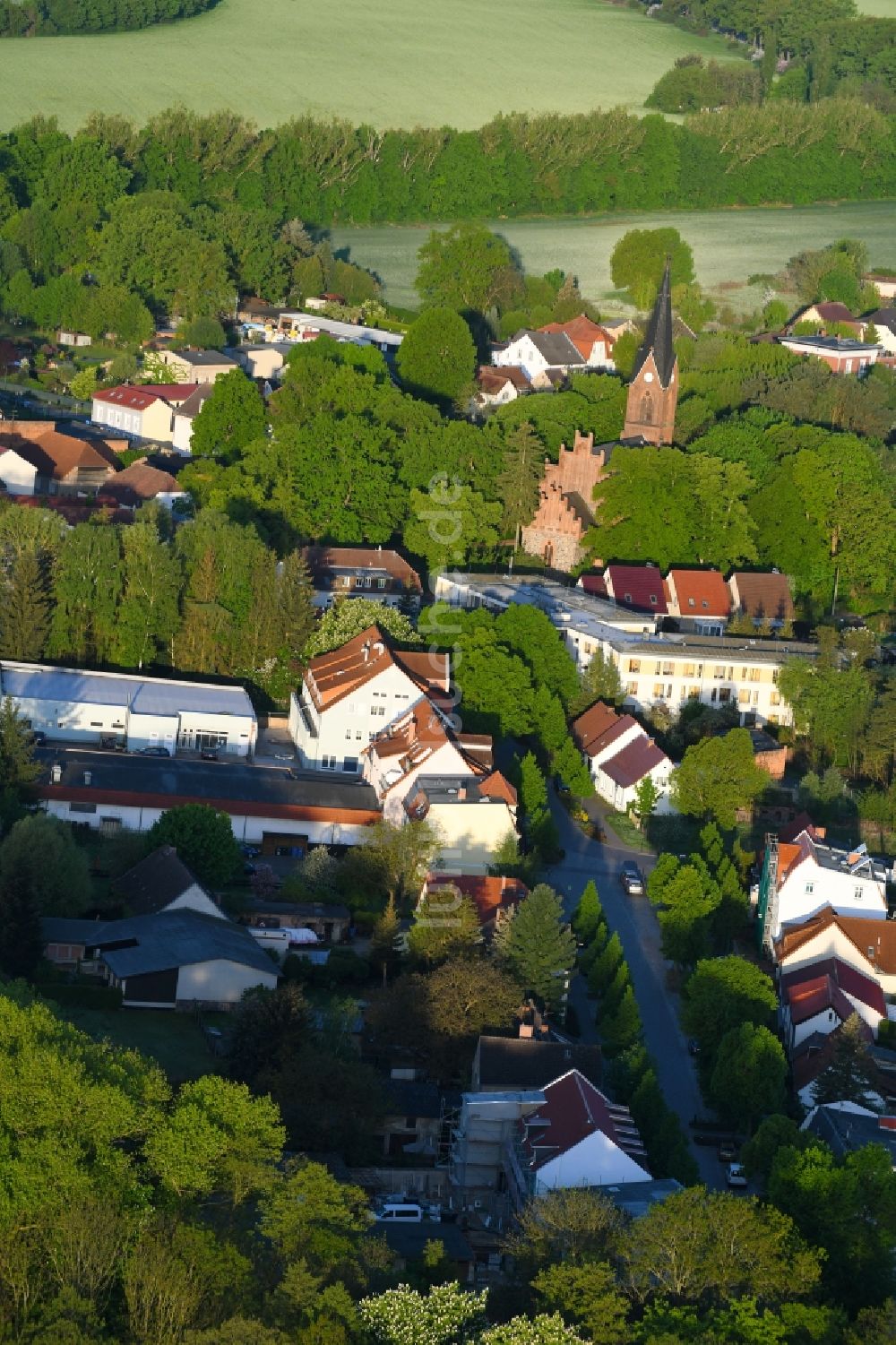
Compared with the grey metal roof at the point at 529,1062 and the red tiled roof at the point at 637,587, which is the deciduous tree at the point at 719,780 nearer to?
the red tiled roof at the point at 637,587

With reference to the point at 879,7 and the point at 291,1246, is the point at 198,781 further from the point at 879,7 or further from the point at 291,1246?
the point at 879,7

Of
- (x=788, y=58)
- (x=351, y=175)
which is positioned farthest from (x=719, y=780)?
(x=788, y=58)

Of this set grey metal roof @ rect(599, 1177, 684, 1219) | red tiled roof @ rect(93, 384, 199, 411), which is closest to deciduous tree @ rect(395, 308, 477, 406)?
red tiled roof @ rect(93, 384, 199, 411)

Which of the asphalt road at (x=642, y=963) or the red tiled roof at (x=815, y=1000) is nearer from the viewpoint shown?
the asphalt road at (x=642, y=963)

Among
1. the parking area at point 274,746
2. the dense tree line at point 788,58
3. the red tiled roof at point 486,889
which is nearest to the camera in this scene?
the red tiled roof at point 486,889

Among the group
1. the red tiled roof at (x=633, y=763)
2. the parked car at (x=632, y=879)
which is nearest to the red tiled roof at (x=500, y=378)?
the red tiled roof at (x=633, y=763)

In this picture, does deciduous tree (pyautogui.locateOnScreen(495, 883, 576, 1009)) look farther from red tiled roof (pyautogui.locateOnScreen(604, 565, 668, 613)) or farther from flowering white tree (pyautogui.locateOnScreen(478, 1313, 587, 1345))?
red tiled roof (pyautogui.locateOnScreen(604, 565, 668, 613))
